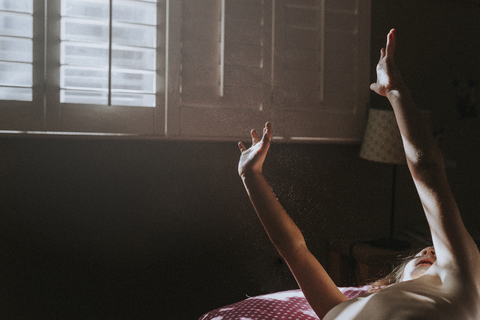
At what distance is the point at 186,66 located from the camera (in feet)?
6.04

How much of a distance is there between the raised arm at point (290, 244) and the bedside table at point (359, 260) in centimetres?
91

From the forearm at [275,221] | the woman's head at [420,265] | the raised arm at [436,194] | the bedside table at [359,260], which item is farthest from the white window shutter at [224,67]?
the raised arm at [436,194]

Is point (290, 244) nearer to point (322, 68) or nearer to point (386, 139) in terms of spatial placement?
point (386, 139)

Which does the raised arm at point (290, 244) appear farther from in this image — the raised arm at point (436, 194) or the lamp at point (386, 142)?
the lamp at point (386, 142)

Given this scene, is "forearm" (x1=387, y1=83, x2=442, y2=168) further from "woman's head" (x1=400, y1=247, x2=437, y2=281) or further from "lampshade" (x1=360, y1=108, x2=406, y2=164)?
"lampshade" (x1=360, y1=108, x2=406, y2=164)

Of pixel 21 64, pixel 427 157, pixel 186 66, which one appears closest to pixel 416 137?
pixel 427 157

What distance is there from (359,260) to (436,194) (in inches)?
48.3

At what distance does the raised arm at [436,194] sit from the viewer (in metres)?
0.75

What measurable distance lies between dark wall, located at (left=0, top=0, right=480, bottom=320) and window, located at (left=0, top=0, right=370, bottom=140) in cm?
11

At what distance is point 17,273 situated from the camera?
167 cm

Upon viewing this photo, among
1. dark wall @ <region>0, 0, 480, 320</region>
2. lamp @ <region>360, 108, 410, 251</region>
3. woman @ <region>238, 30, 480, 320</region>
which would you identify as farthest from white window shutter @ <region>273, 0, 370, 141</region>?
woman @ <region>238, 30, 480, 320</region>

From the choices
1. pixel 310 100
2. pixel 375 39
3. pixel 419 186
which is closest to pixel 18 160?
pixel 310 100

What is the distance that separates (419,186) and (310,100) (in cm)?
134

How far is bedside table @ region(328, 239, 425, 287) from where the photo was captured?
183 cm
